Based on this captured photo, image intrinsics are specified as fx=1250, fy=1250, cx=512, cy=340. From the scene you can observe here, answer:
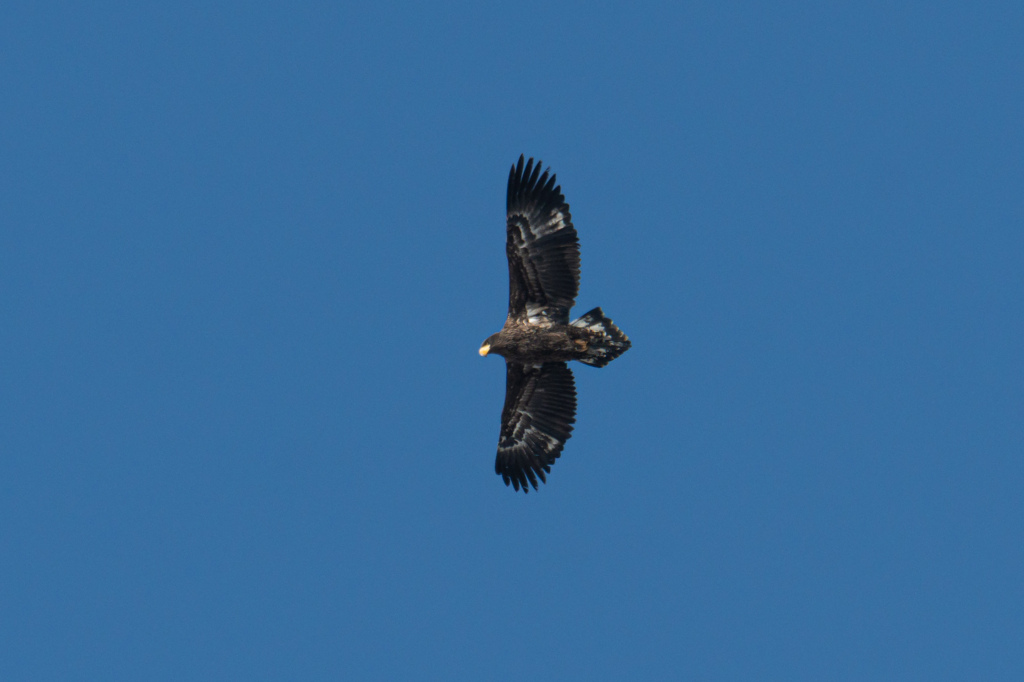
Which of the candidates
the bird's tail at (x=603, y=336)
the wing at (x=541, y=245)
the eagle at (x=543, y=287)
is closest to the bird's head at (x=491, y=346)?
the eagle at (x=543, y=287)

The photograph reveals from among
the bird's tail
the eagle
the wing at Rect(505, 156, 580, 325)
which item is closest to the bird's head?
the eagle

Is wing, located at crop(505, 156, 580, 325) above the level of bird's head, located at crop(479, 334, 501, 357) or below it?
above

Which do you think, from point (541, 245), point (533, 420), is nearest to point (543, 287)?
point (541, 245)

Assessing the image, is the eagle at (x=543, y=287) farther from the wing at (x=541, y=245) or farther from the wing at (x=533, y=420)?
the wing at (x=533, y=420)

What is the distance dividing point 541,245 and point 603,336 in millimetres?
1816

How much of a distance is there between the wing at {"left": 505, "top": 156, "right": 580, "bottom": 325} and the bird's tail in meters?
0.37

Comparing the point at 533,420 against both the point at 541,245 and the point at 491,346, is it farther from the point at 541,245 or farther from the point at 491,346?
the point at 541,245

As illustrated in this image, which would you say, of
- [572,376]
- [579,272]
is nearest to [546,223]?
[579,272]

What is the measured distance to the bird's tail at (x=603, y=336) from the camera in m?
20.6

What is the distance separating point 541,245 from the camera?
20625mm

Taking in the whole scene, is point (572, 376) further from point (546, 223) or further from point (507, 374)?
point (546, 223)

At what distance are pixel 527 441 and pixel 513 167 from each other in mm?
4757

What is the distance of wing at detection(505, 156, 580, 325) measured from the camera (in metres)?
20.5

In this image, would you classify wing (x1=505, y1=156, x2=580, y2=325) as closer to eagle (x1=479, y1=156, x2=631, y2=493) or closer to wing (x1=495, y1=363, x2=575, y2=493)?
eagle (x1=479, y1=156, x2=631, y2=493)
